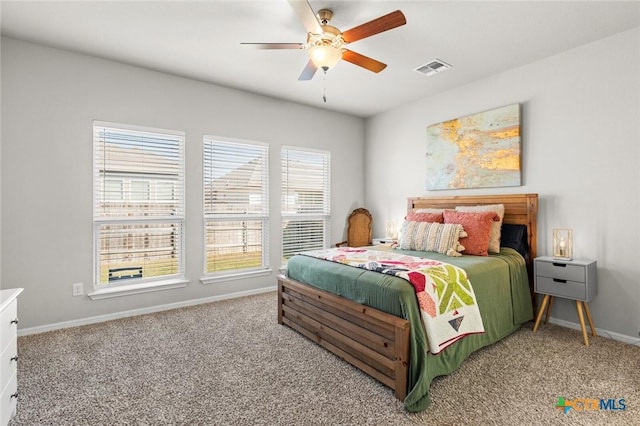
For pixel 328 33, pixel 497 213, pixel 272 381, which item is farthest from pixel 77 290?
pixel 497 213

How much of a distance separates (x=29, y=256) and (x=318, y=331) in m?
2.78

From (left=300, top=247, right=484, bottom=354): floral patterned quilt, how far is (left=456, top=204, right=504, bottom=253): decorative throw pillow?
37.9 inches

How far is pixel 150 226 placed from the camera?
12.0ft

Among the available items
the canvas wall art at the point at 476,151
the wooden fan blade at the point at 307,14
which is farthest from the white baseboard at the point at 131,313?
the wooden fan blade at the point at 307,14

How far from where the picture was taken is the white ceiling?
2.44 m

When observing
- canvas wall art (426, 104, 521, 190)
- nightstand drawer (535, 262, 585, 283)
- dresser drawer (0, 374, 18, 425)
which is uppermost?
canvas wall art (426, 104, 521, 190)

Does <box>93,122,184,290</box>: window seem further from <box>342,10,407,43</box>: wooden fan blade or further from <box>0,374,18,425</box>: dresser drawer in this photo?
<box>342,10,407,43</box>: wooden fan blade

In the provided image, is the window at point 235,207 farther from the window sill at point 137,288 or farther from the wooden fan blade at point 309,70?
the wooden fan blade at point 309,70

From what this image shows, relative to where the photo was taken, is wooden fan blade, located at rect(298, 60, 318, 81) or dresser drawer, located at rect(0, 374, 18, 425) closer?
dresser drawer, located at rect(0, 374, 18, 425)

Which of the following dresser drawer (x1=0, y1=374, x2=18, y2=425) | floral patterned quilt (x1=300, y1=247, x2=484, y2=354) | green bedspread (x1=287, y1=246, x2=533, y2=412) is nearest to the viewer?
dresser drawer (x1=0, y1=374, x2=18, y2=425)

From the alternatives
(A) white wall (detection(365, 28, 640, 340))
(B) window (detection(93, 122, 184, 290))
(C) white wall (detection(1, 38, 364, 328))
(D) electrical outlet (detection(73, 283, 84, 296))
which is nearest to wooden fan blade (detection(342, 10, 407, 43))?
(A) white wall (detection(365, 28, 640, 340))

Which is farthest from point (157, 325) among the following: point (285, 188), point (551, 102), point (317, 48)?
point (551, 102)

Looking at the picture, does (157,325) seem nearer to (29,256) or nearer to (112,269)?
(112,269)

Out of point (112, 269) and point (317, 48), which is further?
point (112, 269)
